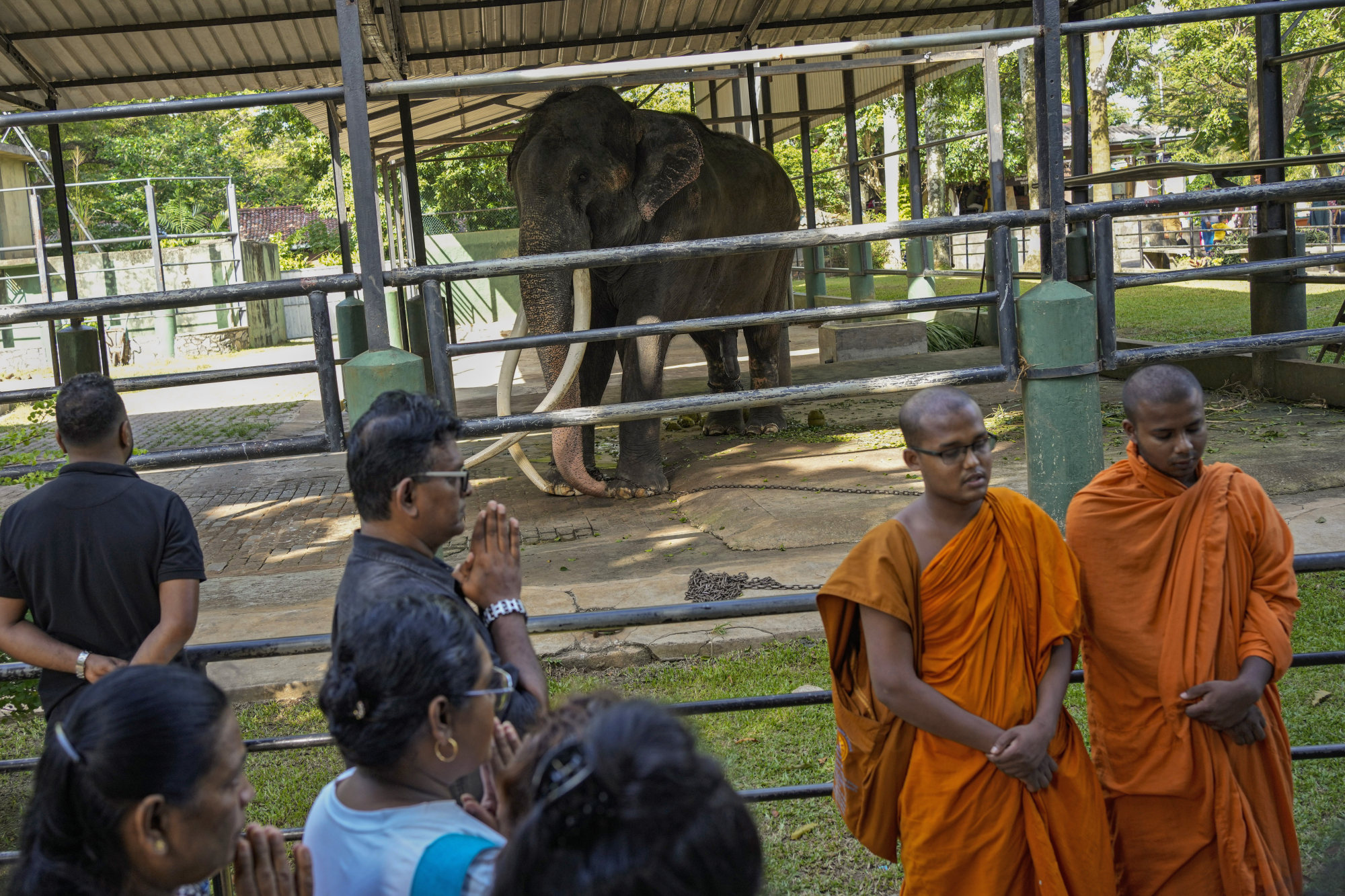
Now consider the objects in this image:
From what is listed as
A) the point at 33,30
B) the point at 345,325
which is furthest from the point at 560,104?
the point at 33,30

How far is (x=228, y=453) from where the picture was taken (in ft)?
13.1

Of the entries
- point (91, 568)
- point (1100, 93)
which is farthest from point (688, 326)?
point (1100, 93)

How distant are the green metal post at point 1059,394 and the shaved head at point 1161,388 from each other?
5.00 ft

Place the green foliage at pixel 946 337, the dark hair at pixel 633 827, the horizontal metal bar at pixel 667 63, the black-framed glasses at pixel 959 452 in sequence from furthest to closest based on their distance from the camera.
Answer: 1. the green foliage at pixel 946 337
2. the horizontal metal bar at pixel 667 63
3. the black-framed glasses at pixel 959 452
4. the dark hair at pixel 633 827

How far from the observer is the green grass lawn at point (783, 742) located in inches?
131

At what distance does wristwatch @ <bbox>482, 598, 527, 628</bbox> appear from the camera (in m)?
2.17

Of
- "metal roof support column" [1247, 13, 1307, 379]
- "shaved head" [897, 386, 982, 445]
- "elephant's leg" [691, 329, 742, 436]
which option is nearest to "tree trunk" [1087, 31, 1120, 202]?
"metal roof support column" [1247, 13, 1307, 379]

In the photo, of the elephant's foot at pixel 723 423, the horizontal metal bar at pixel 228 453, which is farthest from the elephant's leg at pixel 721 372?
the horizontal metal bar at pixel 228 453

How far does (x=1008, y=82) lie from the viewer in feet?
103

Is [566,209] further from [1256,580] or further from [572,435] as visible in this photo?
[1256,580]

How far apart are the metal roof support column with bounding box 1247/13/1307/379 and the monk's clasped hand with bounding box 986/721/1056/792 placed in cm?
743

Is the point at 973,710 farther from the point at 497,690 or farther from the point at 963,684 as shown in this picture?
the point at 497,690

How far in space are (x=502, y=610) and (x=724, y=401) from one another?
7.14 feet

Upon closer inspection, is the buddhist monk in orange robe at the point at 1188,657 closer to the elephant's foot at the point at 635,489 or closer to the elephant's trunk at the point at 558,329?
the elephant's trunk at the point at 558,329
